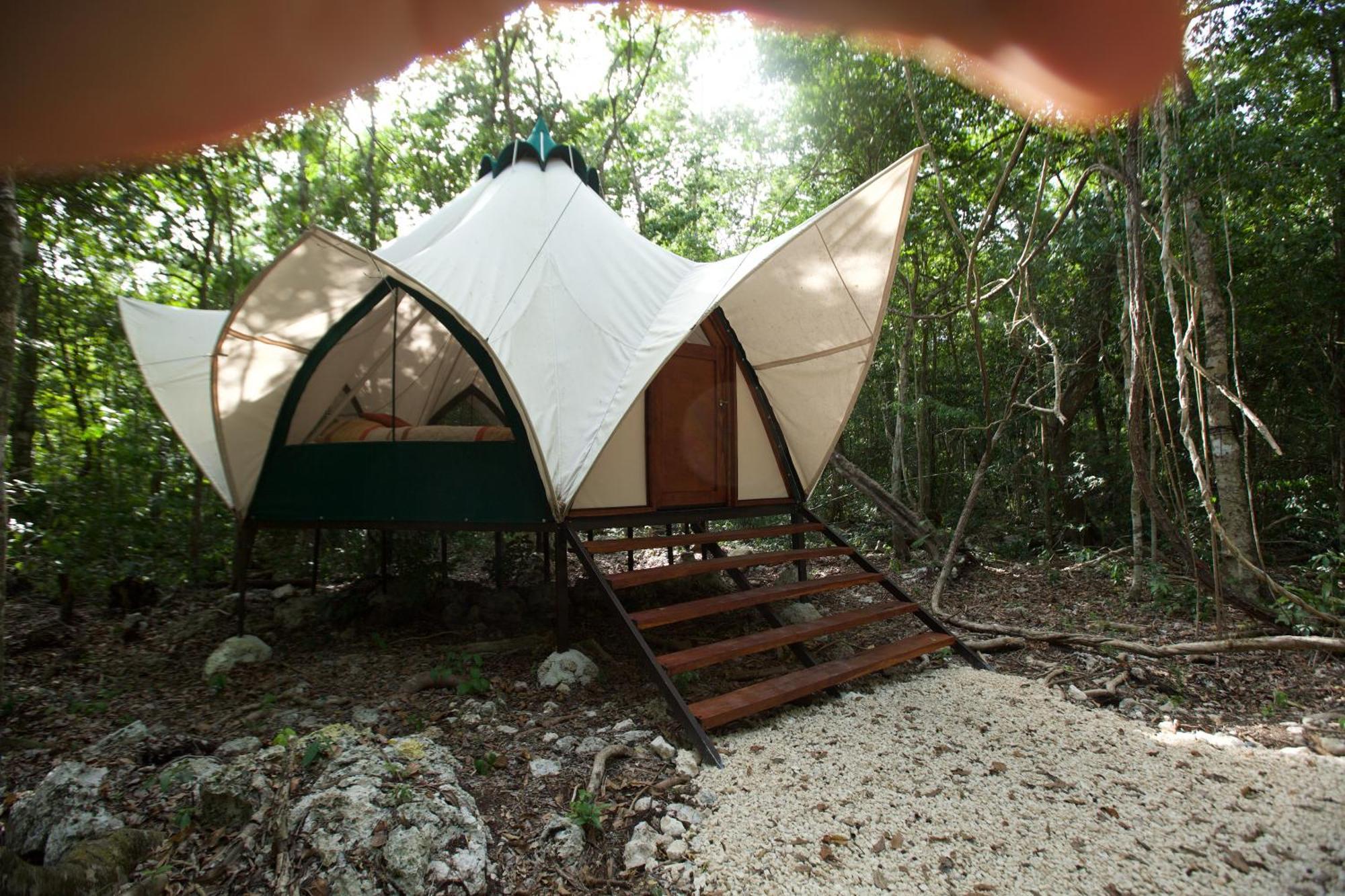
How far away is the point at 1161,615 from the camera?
474 centimetres

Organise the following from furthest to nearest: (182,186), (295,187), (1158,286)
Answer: (295,187), (1158,286), (182,186)

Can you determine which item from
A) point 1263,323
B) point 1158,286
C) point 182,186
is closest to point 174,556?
point 182,186

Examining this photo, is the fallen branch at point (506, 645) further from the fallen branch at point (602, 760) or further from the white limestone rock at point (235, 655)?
the fallen branch at point (602, 760)

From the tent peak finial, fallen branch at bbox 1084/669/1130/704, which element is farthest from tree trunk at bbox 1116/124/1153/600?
the tent peak finial

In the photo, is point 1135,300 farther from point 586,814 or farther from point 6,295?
point 6,295

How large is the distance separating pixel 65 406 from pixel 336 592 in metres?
3.59

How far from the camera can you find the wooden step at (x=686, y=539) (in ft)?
12.5

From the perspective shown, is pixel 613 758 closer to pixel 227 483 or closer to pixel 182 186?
pixel 227 483

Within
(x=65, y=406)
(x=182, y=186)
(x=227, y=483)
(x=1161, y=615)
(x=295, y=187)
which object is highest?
(x=295, y=187)

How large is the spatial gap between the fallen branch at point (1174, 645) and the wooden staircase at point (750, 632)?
63 cm

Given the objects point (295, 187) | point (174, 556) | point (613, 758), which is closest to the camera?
point (613, 758)

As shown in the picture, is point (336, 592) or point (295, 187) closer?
point (336, 592)

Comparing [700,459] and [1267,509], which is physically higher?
[700,459]

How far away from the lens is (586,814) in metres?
2.21
